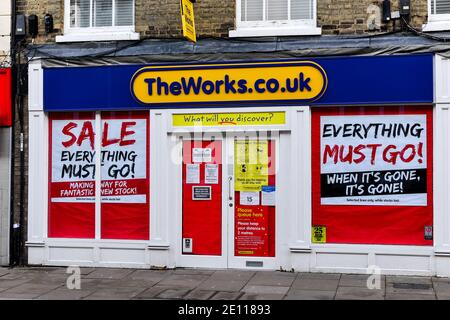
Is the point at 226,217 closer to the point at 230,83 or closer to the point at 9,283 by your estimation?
the point at 230,83

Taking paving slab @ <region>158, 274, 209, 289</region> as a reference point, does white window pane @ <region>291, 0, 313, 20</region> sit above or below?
above

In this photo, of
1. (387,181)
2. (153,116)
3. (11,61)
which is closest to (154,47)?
(153,116)

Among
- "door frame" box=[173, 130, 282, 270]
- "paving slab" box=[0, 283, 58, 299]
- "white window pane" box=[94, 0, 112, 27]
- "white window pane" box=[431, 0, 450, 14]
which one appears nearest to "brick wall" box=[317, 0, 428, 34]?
"white window pane" box=[431, 0, 450, 14]

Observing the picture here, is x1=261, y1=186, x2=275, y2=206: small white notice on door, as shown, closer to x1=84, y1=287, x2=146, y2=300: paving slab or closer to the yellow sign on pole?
x1=84, y1=287, x2=146, y2=300: paving slab

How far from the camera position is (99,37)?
1002 cm

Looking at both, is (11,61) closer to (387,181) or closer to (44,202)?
(44,202)

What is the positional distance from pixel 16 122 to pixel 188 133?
3014 millimetres

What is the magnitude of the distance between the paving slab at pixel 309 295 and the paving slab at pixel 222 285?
782 mm

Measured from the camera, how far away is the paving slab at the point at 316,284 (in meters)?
8.27

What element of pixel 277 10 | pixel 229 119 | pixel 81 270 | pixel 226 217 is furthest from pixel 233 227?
pixel 277 10

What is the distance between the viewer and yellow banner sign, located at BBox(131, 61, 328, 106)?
9.28 m

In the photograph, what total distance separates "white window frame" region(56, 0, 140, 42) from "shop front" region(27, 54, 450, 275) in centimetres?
49

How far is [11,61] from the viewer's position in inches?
403
